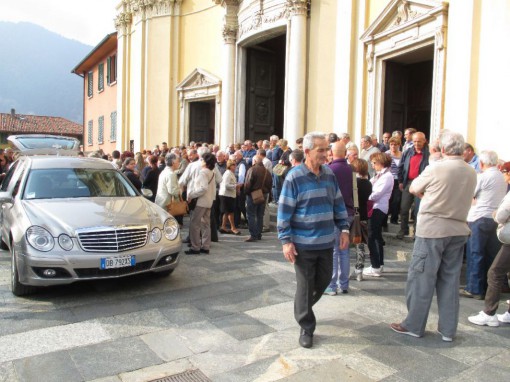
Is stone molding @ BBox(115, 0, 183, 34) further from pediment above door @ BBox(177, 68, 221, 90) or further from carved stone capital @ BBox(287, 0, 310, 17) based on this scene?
carved stone capital @ BBox(287, 0, 310, 17)

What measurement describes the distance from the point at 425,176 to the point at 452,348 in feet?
5.14

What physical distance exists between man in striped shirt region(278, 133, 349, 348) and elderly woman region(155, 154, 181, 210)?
14.9 feet

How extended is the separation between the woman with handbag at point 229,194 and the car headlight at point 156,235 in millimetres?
3996

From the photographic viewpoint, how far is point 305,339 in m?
4.09

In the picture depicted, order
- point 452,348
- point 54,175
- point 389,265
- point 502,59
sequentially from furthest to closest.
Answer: point 502,59, point 389,265, point 54,175, point 452,348

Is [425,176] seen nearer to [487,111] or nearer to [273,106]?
[487,111]

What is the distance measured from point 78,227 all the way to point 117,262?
1.93 ft

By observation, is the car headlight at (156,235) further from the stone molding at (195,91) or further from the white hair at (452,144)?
the stone molding at (195,91)

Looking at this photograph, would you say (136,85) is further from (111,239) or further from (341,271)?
(341,271)

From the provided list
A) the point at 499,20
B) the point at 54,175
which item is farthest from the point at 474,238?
the point at 54,175

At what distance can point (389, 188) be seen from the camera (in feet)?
20.9

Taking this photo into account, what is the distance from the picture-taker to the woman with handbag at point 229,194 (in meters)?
9.66

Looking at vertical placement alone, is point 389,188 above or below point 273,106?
below

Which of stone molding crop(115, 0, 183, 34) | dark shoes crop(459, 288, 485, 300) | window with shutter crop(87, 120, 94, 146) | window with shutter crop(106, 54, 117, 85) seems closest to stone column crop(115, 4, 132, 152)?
stone molding crop(115, 0, 183, 34)
